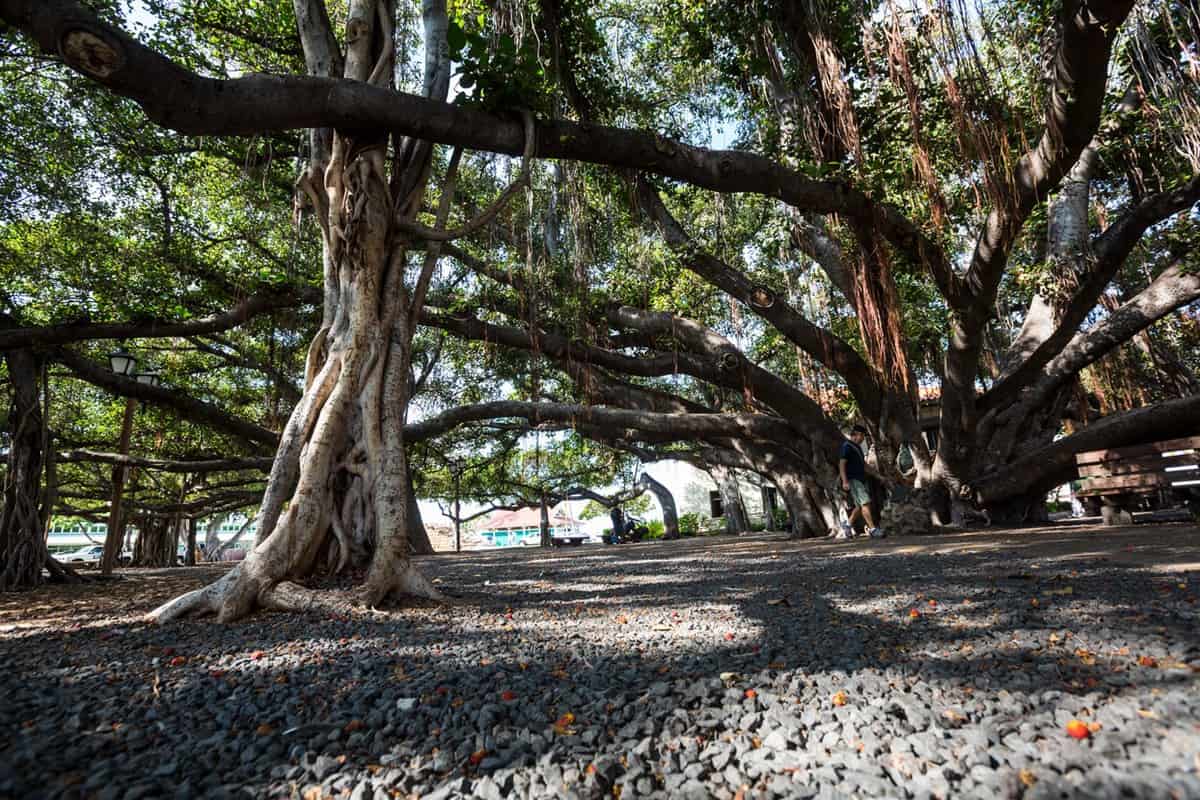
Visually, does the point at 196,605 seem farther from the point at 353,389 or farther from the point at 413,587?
the point at 353,389

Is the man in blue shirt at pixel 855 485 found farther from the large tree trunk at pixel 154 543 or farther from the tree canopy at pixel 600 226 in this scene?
the large tree trunk at pixel 154 543

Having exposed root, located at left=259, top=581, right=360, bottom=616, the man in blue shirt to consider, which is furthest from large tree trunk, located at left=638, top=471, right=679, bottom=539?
exposed root, located at left=259, top=581, right=360, bottom=616

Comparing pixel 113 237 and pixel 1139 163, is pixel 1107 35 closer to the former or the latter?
pixel 1139 163

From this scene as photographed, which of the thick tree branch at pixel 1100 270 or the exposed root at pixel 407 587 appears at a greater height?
the thick tree branch at pixel 1100 270

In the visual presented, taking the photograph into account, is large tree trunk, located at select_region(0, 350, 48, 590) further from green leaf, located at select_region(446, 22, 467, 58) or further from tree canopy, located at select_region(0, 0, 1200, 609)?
green leaf, located at select_region(446, 22, 467, 58)

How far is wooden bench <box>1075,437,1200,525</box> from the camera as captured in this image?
5555 mm

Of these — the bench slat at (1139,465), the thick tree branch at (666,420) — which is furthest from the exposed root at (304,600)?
the bench slat at (1139,465)

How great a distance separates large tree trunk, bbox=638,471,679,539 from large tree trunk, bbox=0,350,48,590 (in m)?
13.9

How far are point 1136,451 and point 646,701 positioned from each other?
23.5 feet

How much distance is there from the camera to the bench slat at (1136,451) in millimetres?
5590

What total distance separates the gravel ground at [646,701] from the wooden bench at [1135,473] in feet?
13.4

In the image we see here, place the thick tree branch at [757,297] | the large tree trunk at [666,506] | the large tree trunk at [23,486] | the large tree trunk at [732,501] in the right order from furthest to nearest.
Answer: the large tree trunk at [666,506], the large tree trunk at [732,501], the thick tree branch at [757,297], the large tree trunk at [23,486]

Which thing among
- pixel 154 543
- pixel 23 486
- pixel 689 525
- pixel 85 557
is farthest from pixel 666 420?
pixel 85 557

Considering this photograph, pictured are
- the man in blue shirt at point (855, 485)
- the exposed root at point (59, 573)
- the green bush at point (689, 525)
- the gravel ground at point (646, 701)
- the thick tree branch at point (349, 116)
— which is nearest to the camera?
the gravel ground at point (646, 701)
